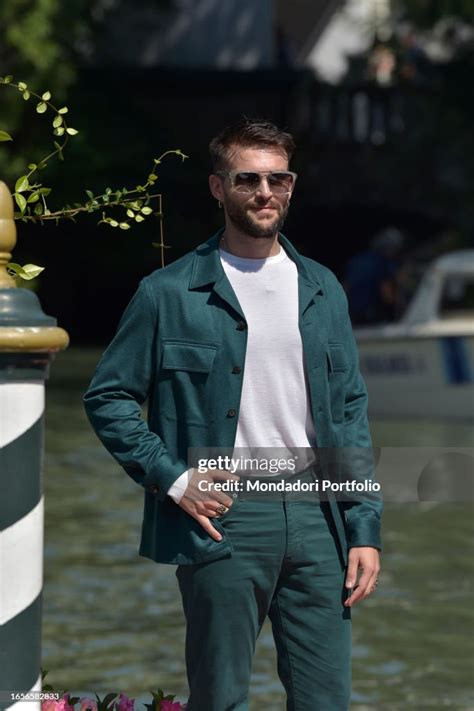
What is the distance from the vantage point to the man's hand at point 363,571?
14.8 feet

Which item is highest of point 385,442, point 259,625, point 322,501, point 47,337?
point 47,337

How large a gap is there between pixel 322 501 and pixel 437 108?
31.0 metres

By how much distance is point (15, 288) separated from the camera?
160 inches

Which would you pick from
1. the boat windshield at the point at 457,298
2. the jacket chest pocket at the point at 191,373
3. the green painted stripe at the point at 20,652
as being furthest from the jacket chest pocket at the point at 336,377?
the boat windshield at the point at 457,298

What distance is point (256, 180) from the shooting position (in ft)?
14.8

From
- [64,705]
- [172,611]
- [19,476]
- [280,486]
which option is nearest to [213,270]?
[280,486]

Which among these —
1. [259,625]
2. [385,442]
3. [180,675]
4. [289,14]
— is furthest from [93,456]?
[289,14]

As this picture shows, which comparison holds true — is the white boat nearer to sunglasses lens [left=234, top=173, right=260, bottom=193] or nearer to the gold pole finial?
sunglasses lens [left=234, top=173, right=260, bottom=193]

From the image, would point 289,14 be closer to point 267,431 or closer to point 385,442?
point 385,442

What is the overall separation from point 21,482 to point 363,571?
0.97m

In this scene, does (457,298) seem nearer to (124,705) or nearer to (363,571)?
(124,705)

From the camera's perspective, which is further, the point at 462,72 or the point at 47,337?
the point at 462,72

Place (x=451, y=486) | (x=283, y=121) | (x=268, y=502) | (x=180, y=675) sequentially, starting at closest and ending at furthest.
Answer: (x=268, y=502) → (x=180, y=675) → (x=451, y=486) → (x=283, y=121)

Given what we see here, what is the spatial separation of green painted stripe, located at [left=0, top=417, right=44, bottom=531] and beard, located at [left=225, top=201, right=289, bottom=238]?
0.80 m
